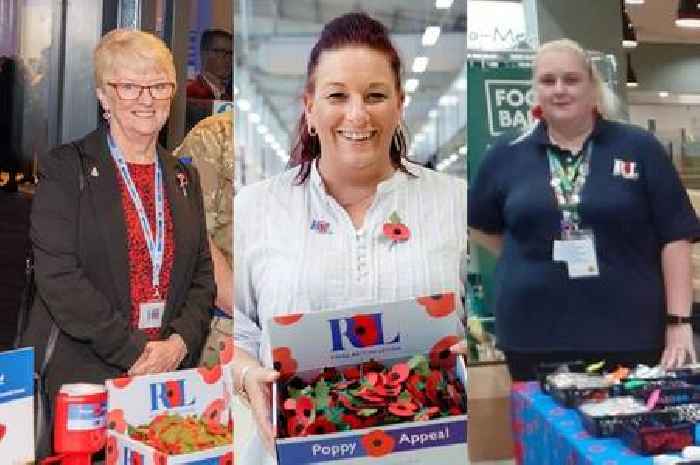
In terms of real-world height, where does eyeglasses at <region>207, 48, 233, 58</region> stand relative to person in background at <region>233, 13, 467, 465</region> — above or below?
above

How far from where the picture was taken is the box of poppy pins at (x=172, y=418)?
2.00 m

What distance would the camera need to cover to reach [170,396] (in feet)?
6.82

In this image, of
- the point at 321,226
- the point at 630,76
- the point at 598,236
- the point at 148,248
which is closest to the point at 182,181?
the point at 148,248

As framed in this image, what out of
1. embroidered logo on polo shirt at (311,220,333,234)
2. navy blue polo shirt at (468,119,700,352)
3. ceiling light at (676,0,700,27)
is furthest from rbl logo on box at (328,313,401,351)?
ceiling light at (676,0,700,27)

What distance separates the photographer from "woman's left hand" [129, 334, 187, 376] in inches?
79.7

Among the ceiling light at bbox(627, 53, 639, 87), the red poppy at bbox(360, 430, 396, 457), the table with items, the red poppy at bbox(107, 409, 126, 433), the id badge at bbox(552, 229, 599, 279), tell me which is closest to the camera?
the red poppy at bbox(360, 430, 396, 457)

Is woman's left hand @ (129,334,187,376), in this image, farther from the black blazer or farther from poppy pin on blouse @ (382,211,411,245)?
poppy pin on blouse @ (382,211,411,245)

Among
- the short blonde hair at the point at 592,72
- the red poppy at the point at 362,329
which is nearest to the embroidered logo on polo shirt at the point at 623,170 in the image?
the short blonde hair at the point at 592,72

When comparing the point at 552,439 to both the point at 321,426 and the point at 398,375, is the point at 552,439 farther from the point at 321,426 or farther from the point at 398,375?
the point at 321,426

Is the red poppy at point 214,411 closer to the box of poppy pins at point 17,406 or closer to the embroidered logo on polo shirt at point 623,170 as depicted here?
the box of poppy pins at point 17,406

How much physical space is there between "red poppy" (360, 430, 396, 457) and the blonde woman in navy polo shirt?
1.23 m

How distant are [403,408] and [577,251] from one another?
4.12 ft

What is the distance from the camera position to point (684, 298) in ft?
9.66

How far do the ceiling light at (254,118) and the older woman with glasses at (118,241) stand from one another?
13.8 inches
